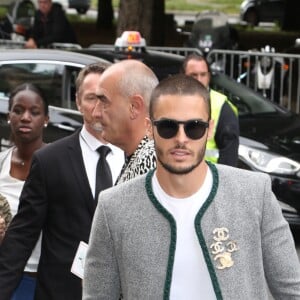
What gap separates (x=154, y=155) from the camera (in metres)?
A: 3.26

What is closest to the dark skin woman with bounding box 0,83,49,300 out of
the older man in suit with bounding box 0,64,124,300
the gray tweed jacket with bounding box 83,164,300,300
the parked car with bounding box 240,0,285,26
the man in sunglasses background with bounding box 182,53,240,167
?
the older man in suit with bounding box 0,64,124,300

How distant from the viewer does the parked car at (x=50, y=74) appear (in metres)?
9.44

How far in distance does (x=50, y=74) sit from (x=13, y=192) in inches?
199

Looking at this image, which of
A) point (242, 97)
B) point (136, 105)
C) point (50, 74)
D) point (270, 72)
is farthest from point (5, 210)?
point (270, 72)

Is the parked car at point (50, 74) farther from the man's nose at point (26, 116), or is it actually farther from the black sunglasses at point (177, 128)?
the black sunglasses at point (177, 128)

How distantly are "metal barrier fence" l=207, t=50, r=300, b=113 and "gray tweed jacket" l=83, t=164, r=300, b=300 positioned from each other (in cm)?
1009

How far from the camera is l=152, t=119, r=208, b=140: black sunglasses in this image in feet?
9.64

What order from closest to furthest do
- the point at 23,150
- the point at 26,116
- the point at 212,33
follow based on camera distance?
1. the point at 23,150
2. the point at 26,116
3. the point at 212,33

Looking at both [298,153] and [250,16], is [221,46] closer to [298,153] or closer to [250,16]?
[298,153]

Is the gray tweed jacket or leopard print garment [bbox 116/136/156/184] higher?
leopard print garment [bbox 116/136/156/184]

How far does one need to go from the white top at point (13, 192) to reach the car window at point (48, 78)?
4.73m

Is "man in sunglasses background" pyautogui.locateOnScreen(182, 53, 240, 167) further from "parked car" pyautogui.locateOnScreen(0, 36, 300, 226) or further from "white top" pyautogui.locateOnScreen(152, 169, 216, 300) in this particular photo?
"white top" pyautogui.locateOnScreen(152, 169, 216, 300)

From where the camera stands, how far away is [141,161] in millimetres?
3279

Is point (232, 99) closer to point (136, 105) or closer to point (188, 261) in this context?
point (136, 105)
